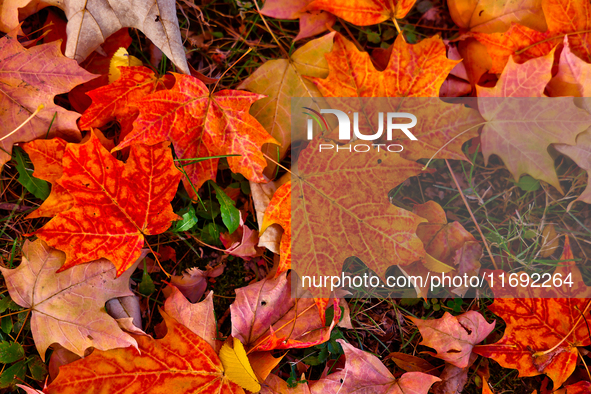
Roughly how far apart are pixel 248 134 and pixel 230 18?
2.01ft

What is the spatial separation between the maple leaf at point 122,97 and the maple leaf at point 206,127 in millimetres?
149

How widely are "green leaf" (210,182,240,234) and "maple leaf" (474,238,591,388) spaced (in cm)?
104

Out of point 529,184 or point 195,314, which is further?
point 529,184

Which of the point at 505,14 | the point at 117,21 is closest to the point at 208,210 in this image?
the point at 117,21

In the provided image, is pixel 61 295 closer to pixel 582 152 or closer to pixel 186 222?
pixel 186 222

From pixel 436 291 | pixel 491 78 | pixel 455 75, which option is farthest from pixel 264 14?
pixel 436 291

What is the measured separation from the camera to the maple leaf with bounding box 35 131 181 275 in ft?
4.45

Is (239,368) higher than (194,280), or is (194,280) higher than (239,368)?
(194,280)

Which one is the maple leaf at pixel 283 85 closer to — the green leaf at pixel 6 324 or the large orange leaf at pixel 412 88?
the large orange leaf at pixel 412 88

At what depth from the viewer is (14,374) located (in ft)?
4.68

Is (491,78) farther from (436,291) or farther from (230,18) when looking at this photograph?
(230,18)

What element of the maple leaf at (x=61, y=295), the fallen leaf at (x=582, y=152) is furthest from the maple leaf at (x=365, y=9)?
the maple leaf at (x=61, y=295)

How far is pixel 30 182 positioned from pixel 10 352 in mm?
626

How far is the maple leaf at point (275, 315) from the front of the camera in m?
1.45
